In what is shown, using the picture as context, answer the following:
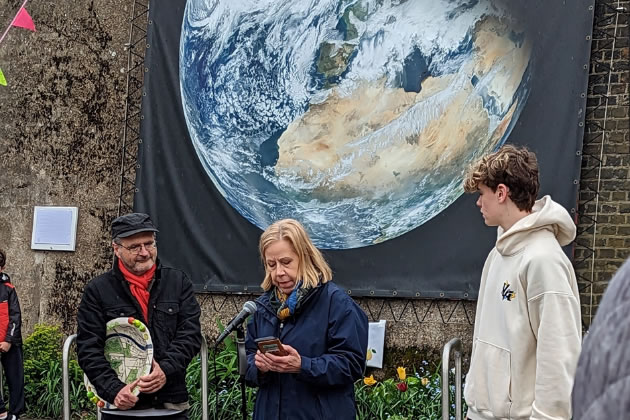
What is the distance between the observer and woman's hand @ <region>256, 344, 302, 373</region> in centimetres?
389

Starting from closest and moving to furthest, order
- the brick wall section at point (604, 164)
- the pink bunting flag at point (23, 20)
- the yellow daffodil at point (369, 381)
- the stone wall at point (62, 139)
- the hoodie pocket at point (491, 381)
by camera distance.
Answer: the hoodie pocket at point (491, 381), the brick wall section at point (604, 164), the yellow daffodil at point (369, 381), the stone wall at point (62, 139), the pink bunting flag at point (23, 20)

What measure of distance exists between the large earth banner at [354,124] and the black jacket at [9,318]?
1440mm

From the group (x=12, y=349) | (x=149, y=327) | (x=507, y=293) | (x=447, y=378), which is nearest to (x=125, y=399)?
(x=149, y=327)

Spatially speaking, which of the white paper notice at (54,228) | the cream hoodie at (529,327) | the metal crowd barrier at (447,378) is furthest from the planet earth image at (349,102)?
the cream hoodie at (529,327)

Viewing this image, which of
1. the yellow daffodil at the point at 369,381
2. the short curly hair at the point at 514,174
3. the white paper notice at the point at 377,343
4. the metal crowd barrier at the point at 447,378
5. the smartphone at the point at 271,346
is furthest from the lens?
the white paper notice at the point at 377,343

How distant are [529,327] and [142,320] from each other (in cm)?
218

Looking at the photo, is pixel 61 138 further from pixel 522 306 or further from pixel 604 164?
pixel 522 306

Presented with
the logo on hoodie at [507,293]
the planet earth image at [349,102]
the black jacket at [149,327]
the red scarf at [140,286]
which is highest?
the planet earth image at [349,102]

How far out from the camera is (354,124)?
7.64 m

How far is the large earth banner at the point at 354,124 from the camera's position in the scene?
6984 millimetres

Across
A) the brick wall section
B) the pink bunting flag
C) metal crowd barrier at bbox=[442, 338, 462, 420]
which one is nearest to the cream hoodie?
metal crowd barrier at bbox=[442, 338, 462, 420]

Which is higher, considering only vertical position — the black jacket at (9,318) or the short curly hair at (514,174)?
the short curly hair at (514,174)

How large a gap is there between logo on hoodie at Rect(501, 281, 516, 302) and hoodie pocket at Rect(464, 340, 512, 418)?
19cm

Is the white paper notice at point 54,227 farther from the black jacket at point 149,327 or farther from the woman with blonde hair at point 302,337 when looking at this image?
the woman with blonde hair at point 302,337
